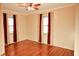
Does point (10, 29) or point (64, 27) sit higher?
point (64, 27)

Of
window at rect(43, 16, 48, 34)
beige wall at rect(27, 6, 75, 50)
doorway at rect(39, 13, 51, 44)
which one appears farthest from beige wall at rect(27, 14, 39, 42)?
beige wall at rect(27, 6, 75, 50)

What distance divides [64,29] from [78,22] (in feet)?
5.71

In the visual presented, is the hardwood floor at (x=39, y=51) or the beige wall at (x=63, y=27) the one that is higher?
the beige wall at (x=63, y=27)

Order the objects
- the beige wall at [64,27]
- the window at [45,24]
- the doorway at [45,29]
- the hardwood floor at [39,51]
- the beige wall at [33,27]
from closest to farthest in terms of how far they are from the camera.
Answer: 1. the hardwood floor at [39,51]
2. the beige wall at [64,27]
3. the doorway at [45,29]
4. the window at [45,24]
5. the beige wall at [33,27]

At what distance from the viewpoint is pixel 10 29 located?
4.90 meters

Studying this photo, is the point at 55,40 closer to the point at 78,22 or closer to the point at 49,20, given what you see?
the point at 49,20

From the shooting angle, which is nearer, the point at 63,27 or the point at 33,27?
the point at 63,27

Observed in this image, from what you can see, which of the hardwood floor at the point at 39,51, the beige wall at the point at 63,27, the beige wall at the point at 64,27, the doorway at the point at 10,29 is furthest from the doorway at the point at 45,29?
the doorway at the point at 10,29

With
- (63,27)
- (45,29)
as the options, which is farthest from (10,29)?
(63,27)

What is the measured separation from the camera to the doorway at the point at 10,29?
4525 millimetres

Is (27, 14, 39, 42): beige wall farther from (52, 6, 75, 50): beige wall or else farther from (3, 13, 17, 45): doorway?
(52, 6, 75, 50): beige wall

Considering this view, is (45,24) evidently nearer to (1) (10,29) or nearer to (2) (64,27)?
(2) (64,27)

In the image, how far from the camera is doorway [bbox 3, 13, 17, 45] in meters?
4.53

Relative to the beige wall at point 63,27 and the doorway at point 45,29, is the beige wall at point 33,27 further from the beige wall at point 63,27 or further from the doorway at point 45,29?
the beige wall at point 63,27
